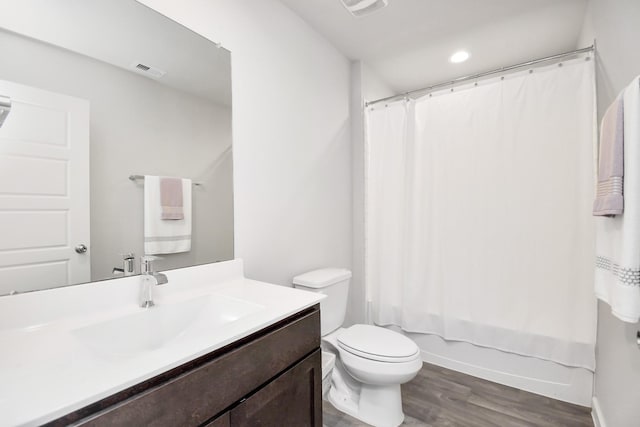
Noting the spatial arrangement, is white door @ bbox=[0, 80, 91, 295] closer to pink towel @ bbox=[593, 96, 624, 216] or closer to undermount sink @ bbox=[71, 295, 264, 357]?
undermount sink @ bbox=[71, 295, 264, 357]

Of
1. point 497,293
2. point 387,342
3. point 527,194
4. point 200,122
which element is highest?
point 200,122

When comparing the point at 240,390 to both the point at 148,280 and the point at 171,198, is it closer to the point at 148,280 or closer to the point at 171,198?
the point at 148,280

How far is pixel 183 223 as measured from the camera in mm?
1303

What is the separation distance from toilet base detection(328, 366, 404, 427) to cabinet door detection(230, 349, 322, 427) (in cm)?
60

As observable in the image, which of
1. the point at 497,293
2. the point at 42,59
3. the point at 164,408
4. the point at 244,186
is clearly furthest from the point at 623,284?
the point at 42,59

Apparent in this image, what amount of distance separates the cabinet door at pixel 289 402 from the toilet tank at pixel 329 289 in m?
0.58

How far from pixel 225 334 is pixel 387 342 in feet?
3.59

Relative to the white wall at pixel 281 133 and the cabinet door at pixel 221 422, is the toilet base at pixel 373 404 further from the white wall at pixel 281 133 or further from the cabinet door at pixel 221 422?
the cabinet door at pixel 221 422

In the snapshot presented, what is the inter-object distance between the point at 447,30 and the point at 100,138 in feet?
7.12

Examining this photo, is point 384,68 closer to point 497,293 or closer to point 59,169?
point 497,293

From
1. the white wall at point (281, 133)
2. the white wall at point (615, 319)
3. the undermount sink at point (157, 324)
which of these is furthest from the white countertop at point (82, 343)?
the white wall at point (615, 319)

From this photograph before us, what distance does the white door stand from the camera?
844 millimetres

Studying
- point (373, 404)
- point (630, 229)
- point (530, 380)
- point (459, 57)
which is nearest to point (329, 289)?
point (373, 404)

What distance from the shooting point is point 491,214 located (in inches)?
77.9
